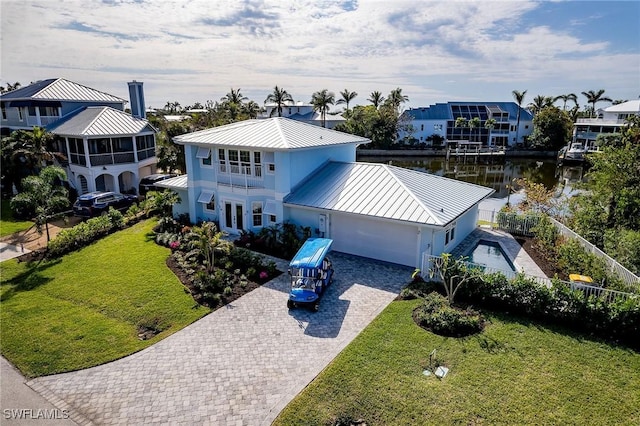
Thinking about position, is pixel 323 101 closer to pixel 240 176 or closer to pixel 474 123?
pixel 474 123

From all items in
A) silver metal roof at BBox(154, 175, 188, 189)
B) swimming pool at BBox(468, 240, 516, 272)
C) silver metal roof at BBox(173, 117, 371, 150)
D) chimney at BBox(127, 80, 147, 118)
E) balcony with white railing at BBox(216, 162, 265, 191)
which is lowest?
swimming pool at BBox(468, 240, 516, 272)

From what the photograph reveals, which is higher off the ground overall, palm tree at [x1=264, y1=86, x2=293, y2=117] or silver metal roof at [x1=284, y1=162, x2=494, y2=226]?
palm tree at [x1=264, y1=86, x2=293, y2=117]

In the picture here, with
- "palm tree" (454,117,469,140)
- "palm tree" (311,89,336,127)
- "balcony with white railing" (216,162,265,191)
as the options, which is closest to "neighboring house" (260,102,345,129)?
"palm tree" (311,89,336,127)

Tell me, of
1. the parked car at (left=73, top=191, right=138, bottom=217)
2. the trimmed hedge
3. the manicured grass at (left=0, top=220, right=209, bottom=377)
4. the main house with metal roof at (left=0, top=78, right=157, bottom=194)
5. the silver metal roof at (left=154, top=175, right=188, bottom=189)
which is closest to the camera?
the trimmed hedge

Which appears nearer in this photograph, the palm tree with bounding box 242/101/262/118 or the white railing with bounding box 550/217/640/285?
the white railing with bounding box 550/217/640/285

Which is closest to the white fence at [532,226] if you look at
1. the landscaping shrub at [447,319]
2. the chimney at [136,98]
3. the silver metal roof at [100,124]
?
the landscaping shrub at [447,319]

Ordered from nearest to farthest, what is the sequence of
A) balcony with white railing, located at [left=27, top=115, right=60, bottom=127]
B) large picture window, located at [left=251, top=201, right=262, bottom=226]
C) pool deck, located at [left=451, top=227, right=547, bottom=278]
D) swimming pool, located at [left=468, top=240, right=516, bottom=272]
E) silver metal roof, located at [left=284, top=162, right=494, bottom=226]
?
silver metal roof, located at [left=284, top=162, right=494, bottom=226] < pool deck, located at [left=451, top=227, right=547, bottom=278] < swimming pool, located at [left=468, top=240, right=516, bottom=272] < large picture window, located at [left=251, top=201, right=262, bottom=226] < balcony with white railing, located at [left=27, top=115, right=60, bottom=127]

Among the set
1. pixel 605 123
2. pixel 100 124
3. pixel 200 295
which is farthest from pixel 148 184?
pixel 605 123

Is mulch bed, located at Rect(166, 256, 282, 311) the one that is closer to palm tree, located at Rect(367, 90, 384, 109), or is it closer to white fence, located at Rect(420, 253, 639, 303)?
white fence, located at Rect(420, 253, 639, 303)
